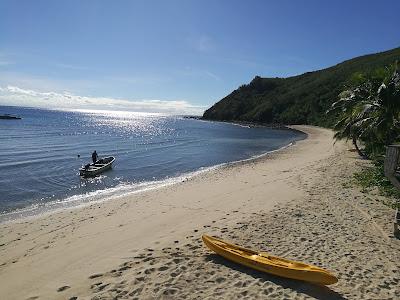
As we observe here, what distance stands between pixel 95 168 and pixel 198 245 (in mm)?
17795

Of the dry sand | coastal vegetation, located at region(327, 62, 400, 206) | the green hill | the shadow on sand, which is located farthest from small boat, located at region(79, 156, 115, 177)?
the green hill

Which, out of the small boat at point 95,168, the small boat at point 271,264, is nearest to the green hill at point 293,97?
the small boat at point 95,168

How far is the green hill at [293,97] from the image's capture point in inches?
3893

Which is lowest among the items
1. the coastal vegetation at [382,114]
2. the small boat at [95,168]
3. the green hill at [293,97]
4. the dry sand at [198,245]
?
the small boat at [95,168]

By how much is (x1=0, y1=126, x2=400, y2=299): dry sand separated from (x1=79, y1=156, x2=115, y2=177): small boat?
350 inches

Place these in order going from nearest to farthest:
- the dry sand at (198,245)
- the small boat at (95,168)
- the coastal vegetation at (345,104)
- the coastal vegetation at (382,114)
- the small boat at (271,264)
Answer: the small boat at (271,264), the dry sand at (198,245), the coastal vegetation at (382,114), the coastal vegetation at (345,104), the small boat at (95,168)

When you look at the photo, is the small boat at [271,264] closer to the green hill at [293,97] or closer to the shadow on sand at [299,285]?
the shadow on sand at [299,285]

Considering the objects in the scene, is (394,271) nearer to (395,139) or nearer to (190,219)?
(190,219)

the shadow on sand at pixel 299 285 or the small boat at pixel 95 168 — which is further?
the small boat at pixel 95 168

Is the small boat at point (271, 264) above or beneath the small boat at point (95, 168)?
above

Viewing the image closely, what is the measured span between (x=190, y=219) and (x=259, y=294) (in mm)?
5860

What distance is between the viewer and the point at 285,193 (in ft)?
53.0

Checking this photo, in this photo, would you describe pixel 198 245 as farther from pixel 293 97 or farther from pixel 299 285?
pixel 293 97

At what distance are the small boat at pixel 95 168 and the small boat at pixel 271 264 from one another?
57.7ft
